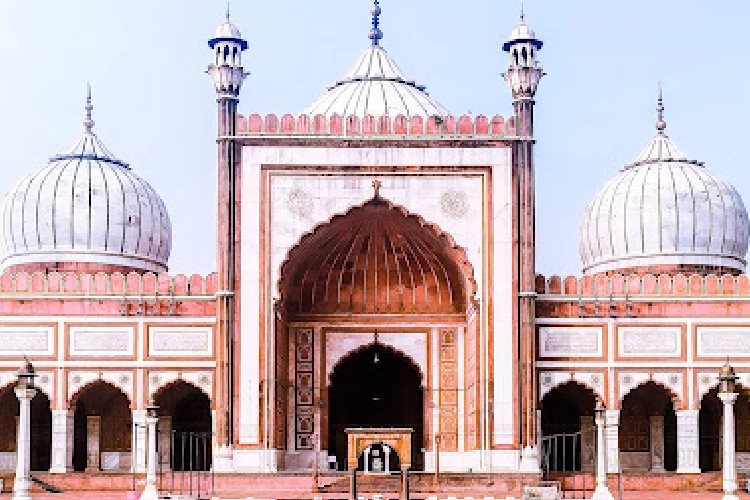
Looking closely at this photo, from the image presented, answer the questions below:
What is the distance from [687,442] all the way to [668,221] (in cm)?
516

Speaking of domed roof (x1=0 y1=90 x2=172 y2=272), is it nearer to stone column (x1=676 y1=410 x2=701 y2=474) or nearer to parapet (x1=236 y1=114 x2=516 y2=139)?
parapet (x1=236 y1=114 x2=516 y2=139)

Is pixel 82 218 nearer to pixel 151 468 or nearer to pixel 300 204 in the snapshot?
pixel 300 204

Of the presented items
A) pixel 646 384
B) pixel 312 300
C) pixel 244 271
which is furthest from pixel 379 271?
pixel 646 384

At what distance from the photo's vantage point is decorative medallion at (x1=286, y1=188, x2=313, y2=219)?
22.2m

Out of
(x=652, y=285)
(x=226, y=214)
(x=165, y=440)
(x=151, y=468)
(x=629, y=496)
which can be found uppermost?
(x=226, y=214)

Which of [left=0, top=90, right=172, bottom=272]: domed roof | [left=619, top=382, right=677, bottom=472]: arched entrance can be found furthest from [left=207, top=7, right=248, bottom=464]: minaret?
[left=619, top=382, right=677, bottom=472]: arched entrance

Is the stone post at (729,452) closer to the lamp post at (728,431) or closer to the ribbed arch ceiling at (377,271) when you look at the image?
the lamp post at (728,431)

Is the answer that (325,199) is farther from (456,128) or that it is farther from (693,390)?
(693,390)

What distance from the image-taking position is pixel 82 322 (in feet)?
74.5

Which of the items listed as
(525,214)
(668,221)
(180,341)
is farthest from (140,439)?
(668,221)

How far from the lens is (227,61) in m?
22.5

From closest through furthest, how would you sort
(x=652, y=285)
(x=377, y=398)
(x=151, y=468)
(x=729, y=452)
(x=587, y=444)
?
(x=729, y=452) < (x=151, y=468) < (x=652, y=285) < (x=587, y=444) < (x=377, y=398)

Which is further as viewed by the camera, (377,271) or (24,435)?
(377,271)

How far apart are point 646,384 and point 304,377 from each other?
18.2ft
